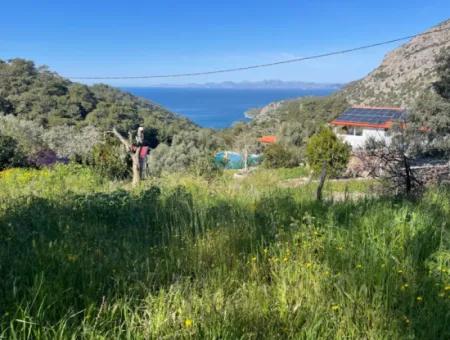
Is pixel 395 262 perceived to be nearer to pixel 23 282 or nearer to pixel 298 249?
pixel 298 249

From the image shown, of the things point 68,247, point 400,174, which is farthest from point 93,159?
point 68,247

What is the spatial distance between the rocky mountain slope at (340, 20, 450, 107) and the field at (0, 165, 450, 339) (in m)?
45.3

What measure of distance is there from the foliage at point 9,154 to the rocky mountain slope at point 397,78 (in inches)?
1590

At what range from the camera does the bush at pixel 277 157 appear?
81.3 feet

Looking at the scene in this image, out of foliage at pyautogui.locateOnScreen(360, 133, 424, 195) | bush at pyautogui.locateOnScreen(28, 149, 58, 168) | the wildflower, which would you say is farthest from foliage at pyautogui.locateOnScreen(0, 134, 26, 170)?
the wildflower

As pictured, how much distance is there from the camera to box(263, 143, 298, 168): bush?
24.8 m

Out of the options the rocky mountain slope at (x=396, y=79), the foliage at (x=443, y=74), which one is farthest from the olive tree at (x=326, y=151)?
the rocky mountain slope at (x=396, y=79)

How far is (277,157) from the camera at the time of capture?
2492 centimetres

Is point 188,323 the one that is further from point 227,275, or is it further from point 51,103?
point 51,103

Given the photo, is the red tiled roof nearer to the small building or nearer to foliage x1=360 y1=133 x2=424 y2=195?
the small building

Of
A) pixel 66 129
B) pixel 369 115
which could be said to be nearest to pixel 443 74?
pixel 369 115

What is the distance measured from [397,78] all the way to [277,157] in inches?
1484

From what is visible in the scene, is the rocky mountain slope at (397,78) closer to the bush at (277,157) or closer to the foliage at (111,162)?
the bush at (277,157)

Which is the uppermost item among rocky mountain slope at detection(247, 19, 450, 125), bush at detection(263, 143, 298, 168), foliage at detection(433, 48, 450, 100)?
rocky mountain slope at detection(247, 19, 450, 125)
